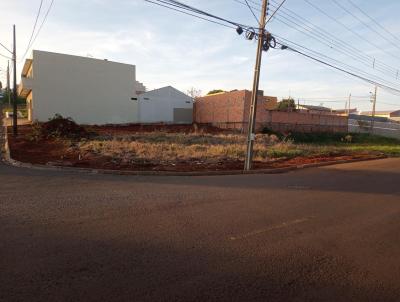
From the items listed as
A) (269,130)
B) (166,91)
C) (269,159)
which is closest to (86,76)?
(166,91)

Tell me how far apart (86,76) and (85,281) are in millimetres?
34063

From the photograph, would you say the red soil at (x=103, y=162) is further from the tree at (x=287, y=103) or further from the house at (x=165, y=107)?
the tree at (x=287, y=103)

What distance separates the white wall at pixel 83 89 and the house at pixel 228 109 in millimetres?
8609

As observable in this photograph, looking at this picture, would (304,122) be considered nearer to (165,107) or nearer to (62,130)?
(165,107)

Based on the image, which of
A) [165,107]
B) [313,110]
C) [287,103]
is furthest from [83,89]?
[287,103]

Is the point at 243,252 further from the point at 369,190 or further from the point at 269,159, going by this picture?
the point at 269,159

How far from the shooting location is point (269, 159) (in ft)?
56.4

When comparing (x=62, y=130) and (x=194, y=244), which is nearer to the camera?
(x=194, y=244)

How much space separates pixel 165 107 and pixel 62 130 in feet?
61.9

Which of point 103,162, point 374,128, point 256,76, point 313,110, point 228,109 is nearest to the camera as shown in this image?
point 103,162

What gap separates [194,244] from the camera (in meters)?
5.07

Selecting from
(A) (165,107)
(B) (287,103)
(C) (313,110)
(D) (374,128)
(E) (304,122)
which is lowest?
(D) (374,128)

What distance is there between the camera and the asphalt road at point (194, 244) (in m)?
3.77

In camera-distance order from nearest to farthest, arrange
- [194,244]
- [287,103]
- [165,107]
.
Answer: [194,244], [165,107], [287,103]
